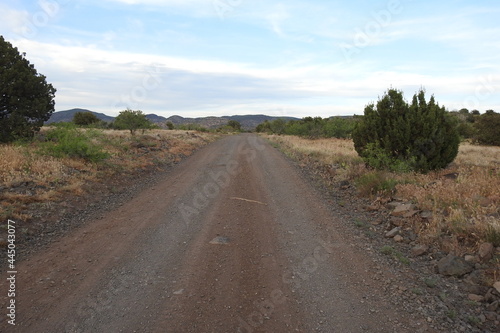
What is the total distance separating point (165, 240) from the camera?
229 inches

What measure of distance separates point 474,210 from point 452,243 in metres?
1.22

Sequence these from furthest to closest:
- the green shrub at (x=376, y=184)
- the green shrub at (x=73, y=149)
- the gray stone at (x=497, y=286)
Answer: the green shrub at (x=73, y=149) < the green shrub at (x=376, y=184) < the gray stone at (x=497, y=286)

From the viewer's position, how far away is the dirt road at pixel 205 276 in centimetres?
356

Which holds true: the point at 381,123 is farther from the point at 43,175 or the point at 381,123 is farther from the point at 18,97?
the point at 18,97

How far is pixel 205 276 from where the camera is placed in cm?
454

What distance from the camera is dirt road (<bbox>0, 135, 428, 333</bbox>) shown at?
11.7 ft

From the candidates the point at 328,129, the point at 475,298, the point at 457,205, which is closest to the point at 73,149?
the point at 457,205

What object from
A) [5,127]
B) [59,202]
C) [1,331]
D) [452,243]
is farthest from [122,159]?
[452,243]

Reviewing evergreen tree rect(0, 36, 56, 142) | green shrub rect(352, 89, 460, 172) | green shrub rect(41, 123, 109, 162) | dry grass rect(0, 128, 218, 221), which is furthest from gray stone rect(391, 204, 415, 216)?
evergreen tree rect(0, 36, 56, 142)

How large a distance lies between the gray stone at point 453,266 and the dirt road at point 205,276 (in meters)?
1.08

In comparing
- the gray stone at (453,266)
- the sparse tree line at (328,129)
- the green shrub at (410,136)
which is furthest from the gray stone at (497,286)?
the sparse tree line at (328,129)

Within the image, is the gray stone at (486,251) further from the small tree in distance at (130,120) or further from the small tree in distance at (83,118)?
the small tree in distance at (83,118)

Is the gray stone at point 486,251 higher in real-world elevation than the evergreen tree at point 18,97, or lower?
lower

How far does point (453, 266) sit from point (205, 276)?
378cm
